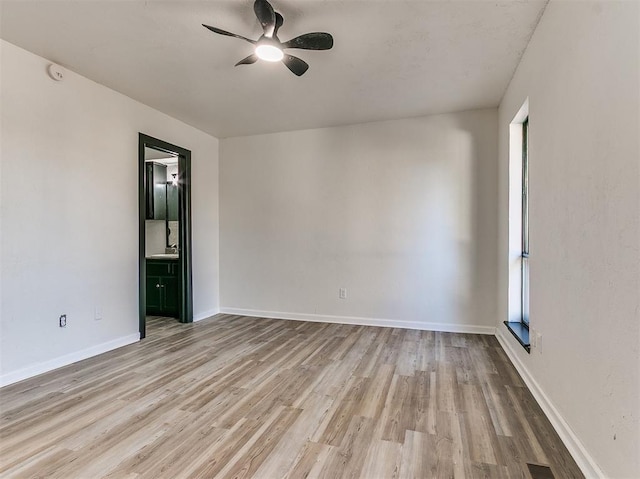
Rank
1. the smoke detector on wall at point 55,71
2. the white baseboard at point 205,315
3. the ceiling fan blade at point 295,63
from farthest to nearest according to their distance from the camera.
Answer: the white baseboard at point 205,315 → the smoke detector on wall at point 55,71 → the ceiling fan blade at point 295,63

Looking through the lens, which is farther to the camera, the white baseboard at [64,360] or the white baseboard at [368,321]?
the white baseboard at [368,321]

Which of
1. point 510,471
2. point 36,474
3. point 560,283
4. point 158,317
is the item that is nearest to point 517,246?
point 560,283

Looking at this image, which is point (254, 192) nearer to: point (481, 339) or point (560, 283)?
point (481, 339)

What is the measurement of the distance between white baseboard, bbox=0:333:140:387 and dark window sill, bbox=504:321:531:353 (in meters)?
3.73

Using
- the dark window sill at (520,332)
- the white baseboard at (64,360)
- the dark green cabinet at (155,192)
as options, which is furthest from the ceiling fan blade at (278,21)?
the dark green cabinet at (155,192)

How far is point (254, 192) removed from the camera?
493 cm

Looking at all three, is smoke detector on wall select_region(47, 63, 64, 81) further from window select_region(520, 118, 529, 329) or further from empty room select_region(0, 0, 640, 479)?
window select_region(520, 118, 529, 329)

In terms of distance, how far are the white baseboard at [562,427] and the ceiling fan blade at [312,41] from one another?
104 inches

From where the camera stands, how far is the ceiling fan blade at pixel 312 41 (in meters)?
2.15

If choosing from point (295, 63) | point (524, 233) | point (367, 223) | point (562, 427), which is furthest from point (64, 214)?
point (524, 233)

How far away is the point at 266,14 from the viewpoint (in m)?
2.00

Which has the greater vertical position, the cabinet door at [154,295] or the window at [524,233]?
the window at [524,233]

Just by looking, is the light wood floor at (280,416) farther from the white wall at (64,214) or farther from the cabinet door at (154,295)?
the cabinet door at (154,295)

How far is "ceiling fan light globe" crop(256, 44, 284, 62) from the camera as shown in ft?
7.38
